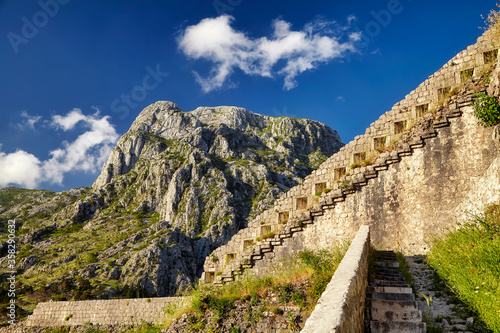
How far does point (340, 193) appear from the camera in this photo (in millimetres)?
12773

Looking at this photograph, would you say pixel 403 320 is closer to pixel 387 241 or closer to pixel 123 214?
pixel 387 241

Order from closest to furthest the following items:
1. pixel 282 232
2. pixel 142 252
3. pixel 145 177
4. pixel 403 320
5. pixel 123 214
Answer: pixel 403 320 < pixel 282 232 < pixel 142 252 < pixel 123 214 < pixel 145 177

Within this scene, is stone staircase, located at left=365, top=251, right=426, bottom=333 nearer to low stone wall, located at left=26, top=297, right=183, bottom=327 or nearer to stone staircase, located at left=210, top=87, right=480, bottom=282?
stone staircase, located at left=210, top=87, right=480, bottom=282

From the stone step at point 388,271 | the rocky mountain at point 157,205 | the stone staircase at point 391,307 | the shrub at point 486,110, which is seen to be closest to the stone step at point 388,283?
the stone staircase at point 391,307

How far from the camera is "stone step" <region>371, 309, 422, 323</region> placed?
5442mm

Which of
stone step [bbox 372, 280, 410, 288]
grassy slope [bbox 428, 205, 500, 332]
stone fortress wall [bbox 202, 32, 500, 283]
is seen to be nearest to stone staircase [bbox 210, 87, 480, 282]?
stone fortress wall [bbox 202, 32, 500, 283]

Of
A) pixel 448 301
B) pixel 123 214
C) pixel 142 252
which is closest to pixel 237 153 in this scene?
pixel 123 214

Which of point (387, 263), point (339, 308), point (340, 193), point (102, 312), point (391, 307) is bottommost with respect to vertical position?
point (102, 312)

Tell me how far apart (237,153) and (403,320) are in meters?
109

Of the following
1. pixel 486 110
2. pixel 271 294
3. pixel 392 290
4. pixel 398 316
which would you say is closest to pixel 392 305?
pixel 398 316

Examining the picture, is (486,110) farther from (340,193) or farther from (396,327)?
(396,327)

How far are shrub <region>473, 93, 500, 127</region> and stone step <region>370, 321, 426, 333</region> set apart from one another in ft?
27.1

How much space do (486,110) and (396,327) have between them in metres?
8.58

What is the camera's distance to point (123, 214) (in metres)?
89.2
